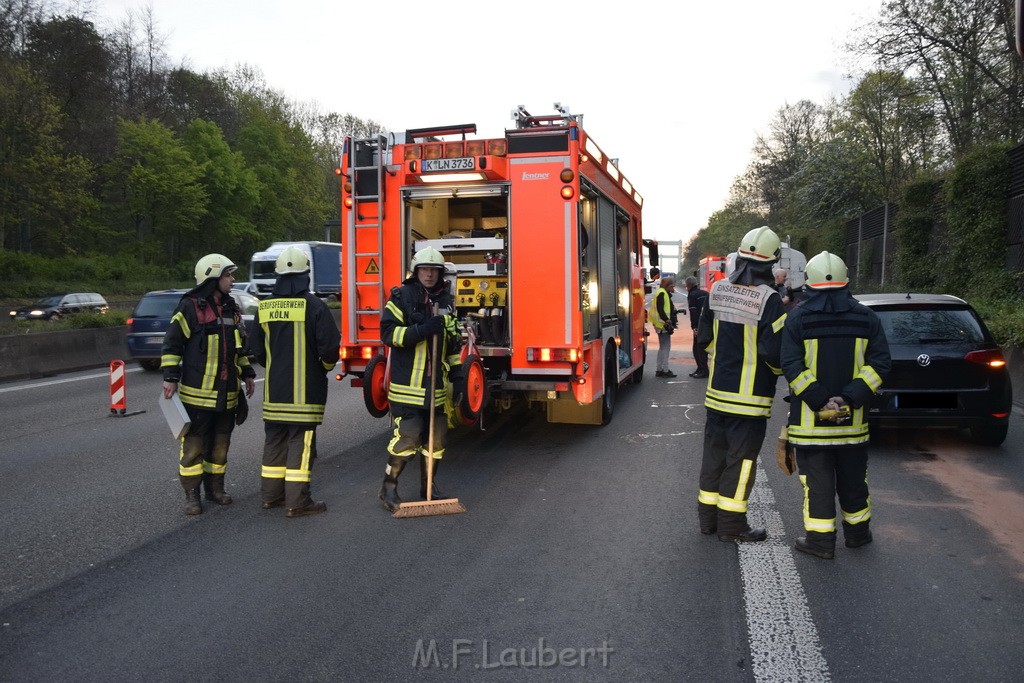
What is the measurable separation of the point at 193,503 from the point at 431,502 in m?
1.64

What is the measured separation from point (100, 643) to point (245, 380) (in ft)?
8.67

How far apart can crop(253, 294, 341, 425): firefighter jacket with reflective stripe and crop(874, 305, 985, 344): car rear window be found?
498cm

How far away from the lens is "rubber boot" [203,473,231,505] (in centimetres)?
600

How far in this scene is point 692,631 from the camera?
3.78m

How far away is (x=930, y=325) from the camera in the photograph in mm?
7590

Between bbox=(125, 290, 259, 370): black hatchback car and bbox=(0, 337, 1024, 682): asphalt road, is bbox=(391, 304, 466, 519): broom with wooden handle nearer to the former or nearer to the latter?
bbox=(0, 337, 1024, 682): asphalt road

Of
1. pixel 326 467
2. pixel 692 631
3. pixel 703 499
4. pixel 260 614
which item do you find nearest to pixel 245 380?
pixel 326 467

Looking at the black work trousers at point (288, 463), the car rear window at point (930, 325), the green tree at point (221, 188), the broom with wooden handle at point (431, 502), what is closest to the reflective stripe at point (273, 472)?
the black work trousers at point (288, 463)

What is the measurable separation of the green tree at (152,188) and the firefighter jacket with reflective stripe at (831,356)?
46250 mm

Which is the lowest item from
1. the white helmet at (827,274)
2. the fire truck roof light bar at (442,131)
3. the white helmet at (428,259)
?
the white helmet at (827,274)

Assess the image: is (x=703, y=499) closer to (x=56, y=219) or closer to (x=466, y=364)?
(x=466, y=364)

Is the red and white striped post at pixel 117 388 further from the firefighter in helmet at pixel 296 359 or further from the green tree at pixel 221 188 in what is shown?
the green tree at pixel 221 188

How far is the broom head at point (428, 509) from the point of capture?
567cm

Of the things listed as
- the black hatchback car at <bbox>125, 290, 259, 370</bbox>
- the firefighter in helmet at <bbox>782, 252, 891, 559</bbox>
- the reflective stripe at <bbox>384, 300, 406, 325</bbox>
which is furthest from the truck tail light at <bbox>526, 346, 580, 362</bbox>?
the black hatchback car at <bbox>125, 290, 259, 370</bbox>
